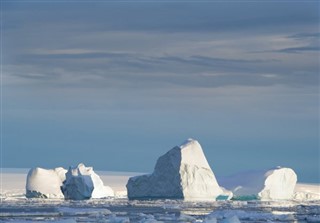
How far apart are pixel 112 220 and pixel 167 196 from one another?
20.7m

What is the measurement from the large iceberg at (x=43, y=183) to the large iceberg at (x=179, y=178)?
6.11 m

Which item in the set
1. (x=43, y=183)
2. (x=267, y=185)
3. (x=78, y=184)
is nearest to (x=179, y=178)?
(x=78, y=184)

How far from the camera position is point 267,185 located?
49094mm

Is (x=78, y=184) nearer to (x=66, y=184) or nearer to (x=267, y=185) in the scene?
(x=66, y=184)

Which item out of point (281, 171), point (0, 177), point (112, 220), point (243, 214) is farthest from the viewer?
point (0, 177)

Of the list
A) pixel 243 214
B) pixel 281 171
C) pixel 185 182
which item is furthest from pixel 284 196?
pixel 243 214

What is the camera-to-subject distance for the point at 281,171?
163ft

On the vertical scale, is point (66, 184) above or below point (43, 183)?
below

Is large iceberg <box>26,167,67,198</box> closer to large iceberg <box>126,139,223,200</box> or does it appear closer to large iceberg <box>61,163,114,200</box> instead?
large iceberg <box>61,163,114,200</box>

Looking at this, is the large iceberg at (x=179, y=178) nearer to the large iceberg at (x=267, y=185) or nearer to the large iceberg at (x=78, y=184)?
the large iceberg at (x=78, y=184)

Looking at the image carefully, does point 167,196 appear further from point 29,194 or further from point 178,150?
point 29,194

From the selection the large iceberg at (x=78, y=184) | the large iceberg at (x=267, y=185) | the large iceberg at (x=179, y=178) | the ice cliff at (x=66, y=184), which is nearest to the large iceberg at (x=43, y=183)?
the ice cliff at (x=66, y=184)

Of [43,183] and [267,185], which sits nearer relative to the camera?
[267,185]

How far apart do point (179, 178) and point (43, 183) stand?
407 inches
